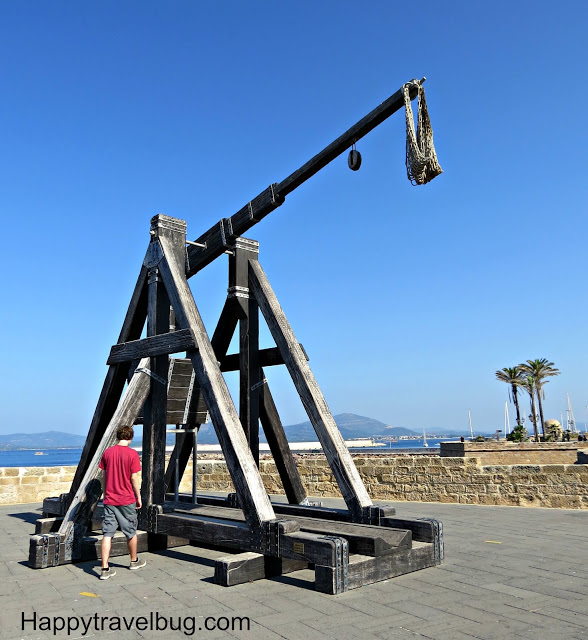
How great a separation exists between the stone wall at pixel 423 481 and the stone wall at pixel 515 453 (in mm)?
12409

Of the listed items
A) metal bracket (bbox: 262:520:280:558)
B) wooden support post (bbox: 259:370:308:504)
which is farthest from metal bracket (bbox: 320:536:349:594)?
wooden support post (bbox: 259:370:308:504)

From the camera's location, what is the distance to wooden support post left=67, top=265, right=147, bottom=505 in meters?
6.45

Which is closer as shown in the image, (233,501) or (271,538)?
(271,538)

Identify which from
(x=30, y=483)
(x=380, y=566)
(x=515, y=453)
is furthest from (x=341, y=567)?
(x=515, y=453)

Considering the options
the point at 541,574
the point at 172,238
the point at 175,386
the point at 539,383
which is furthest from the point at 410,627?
the point at 539,383

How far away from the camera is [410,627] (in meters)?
3.45

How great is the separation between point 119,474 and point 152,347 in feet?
4.79

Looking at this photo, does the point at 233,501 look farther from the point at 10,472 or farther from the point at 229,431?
the point at 10,472

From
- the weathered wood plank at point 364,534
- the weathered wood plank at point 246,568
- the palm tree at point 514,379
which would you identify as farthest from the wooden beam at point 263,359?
the palm tree at point 514,379

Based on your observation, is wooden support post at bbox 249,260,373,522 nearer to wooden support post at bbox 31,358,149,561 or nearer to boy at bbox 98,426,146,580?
wooden support post at bbox 31,358,149,561

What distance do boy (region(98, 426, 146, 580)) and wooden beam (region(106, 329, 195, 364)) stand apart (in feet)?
3.55

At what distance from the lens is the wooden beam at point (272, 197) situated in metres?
5.09

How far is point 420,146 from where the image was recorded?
489 cm

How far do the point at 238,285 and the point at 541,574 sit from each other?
13.1ft
